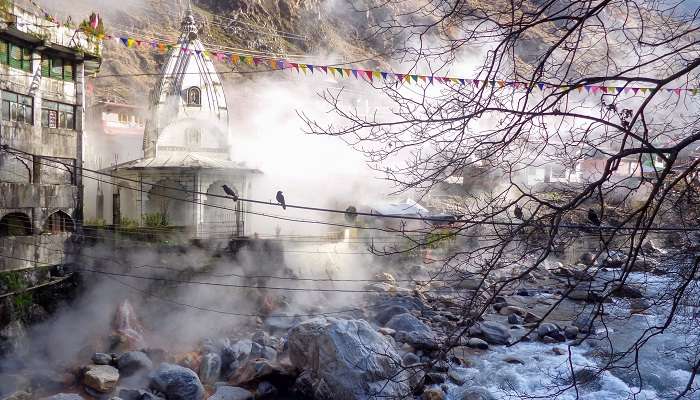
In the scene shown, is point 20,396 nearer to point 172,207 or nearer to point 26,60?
point 26,60

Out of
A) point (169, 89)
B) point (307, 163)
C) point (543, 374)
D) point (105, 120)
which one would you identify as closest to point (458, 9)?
point (543, 374)

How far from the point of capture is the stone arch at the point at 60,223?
53.5 ft

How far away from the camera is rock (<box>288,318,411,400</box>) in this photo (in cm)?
1031

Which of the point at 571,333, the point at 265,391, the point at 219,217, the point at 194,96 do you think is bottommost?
the point at 265,391

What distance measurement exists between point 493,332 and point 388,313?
337cm

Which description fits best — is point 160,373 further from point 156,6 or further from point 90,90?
point 156,6

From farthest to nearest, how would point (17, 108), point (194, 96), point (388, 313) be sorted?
point (194, 96) < point (388, 313) < point (17, 108)

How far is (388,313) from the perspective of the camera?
16.9m

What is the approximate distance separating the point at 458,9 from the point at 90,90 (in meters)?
35.2

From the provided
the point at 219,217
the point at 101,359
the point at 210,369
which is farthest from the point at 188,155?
the point at 210,369

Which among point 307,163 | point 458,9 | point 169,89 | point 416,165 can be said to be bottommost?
point 416,165

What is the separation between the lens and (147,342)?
14086 millimetres

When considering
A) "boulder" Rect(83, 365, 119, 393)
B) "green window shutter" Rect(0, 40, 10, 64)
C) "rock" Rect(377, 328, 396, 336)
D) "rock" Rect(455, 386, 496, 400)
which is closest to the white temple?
"green window shutter" Rect(0, 40, 10, 64)

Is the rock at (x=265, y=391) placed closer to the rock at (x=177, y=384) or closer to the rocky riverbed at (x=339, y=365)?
the rocky riverbed at (x=339, y=365)
